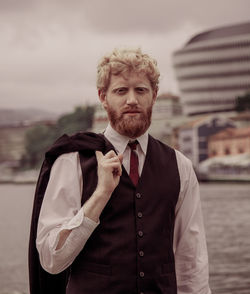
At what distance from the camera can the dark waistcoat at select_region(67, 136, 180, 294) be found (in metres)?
1.66

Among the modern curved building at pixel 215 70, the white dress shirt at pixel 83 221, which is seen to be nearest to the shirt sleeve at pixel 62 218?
the white dress shirt at pixel 83 221

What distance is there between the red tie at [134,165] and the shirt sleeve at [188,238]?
0.11m

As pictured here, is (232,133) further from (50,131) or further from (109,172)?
(109,172)

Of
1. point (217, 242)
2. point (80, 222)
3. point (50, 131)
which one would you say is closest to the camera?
point (80, 222)

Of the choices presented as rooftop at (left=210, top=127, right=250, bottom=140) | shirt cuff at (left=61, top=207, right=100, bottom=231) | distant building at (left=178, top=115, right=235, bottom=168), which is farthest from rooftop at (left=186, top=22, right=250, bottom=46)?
shirt cuff at (left=61, top=207, right=100, bottom=231)

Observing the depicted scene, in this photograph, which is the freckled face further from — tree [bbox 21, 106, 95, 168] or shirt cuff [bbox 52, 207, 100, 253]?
tree [bbox 21, 106, 95, 168]

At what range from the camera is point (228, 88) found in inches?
2692

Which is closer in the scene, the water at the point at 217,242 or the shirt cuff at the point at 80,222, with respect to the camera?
the shirt cuff at the point at 80,222

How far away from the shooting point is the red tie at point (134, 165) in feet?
5.63

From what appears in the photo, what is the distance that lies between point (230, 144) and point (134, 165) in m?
55.1

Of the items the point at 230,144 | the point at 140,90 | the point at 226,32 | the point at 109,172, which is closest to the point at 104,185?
the point at 109,172

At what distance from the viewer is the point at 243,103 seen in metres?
63.4

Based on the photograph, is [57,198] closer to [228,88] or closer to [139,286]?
[139,286]

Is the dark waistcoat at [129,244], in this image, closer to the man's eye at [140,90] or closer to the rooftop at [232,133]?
the man's eye at [140,90]
